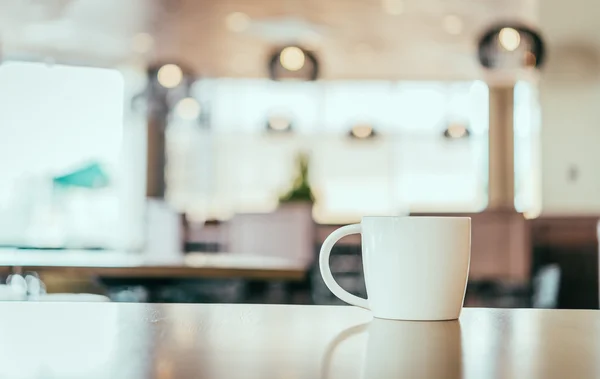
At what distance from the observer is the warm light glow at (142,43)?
8680 millimetres

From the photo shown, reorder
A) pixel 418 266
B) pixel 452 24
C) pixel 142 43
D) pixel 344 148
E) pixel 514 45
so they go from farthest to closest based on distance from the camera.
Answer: pixel 344 148 → pixel 142 43 → pixel 452 24 → pixel 514 45 → pixel 418 266

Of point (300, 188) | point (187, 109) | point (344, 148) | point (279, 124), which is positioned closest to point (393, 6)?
point (300, 188)

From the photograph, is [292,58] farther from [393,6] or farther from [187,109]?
[187,109]

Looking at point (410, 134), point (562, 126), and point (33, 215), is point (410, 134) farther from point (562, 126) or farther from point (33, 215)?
point (33, 215)

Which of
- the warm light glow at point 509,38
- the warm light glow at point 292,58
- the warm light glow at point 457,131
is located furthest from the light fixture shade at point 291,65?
the warm light glow at point 457,131

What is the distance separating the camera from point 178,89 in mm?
6207

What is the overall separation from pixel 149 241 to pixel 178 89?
5.51 ft

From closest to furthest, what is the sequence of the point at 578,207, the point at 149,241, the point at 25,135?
the point at 149,241 < the point at 578,207 < the point at 25,135

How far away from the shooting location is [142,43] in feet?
29.5

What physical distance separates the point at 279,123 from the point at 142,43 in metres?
2.04

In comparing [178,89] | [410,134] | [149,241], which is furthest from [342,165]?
[178,89]

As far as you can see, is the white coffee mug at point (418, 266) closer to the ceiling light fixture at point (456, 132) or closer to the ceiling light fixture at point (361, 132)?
the ceiling light fixture at point (361, 132)

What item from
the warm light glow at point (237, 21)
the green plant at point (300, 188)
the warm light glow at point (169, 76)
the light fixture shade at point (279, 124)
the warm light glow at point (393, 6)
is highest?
the warm light glow at point (393, 6)

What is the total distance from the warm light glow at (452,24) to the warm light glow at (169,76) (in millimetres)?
3223
